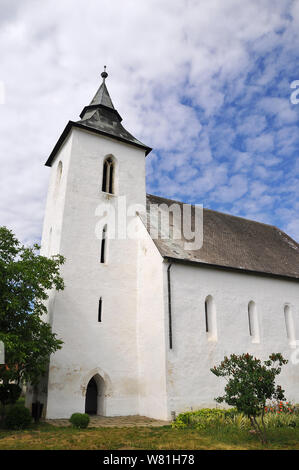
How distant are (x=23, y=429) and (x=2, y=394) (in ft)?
7.21

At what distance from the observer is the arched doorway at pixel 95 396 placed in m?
14.7

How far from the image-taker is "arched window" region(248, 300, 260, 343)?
16672 mm

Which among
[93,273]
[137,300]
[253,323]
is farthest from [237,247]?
[93,273]

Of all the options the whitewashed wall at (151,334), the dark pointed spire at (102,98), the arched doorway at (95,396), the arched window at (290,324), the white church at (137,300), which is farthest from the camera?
the dark pointed spire at (102,98)

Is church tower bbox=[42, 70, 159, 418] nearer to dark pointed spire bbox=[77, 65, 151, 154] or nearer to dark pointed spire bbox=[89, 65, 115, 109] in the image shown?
dark pointed spire bbox=[77, 65, 151, 154]

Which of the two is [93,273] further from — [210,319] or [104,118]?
[104,118]

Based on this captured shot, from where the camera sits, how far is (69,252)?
15.7m

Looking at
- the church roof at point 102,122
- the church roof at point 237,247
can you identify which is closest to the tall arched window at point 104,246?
the church roof at point 237,247

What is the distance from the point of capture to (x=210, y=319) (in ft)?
51.9

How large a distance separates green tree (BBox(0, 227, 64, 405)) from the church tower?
79.2 inches

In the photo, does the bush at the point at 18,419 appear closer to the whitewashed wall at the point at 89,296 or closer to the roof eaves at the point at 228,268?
the whitewashed wall at the point at 89,296

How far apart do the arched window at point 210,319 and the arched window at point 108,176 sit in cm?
788

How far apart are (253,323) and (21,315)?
36.8 ft

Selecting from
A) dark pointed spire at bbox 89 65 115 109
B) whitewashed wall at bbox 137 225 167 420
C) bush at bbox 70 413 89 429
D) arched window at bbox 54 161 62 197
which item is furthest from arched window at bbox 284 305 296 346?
dark pointed spire at bbox 89 65 115 109
